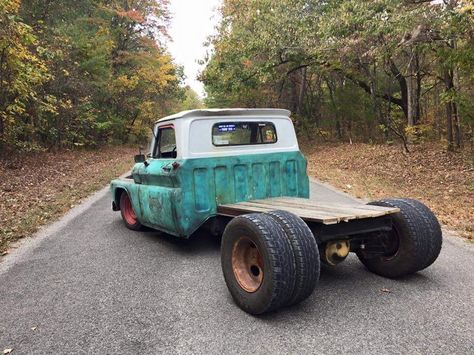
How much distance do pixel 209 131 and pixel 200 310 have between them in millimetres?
Result: 2473

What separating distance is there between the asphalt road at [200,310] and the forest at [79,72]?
30.2 ft

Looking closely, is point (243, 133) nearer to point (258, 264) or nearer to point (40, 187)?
point (258, 264)

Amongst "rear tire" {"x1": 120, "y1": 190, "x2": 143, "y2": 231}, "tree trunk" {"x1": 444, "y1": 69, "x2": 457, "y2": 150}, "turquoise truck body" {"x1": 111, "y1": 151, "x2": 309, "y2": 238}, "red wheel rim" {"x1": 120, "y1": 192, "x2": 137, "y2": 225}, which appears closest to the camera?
"turquoise truck body" {"x1": 111, "y1": 151, "x2": 309, "y2": 238}

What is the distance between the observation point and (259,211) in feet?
14.1

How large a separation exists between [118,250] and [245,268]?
2.52 m

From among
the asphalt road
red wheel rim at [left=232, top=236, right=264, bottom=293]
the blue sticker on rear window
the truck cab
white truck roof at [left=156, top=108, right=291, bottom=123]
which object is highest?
white truck roof at [left=156, top=108, right=291, bottom=123]

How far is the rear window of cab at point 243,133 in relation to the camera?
5489mm

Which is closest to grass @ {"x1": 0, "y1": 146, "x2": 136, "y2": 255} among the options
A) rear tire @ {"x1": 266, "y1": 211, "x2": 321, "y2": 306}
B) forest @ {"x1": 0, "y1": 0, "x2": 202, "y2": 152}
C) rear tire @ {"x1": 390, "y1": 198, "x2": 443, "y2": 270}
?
forest @ {"x1": 0, "y1": 0, "x2": 202, "y2": 152}

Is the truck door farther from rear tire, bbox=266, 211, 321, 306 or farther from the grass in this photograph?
the grass

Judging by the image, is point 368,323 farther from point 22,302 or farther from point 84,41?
point 84,41

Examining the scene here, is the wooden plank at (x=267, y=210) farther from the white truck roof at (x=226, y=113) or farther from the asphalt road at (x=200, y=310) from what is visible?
the white truck roof at (x=226, y=113)

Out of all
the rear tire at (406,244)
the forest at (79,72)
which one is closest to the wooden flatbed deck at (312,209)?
the rear tire at (406,244)

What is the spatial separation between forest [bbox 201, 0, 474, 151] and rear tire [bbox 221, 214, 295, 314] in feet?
21.3

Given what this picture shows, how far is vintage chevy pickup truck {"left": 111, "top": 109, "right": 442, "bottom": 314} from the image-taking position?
345cm
